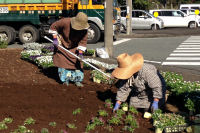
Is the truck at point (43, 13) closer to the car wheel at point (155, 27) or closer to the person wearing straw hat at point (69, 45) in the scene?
the person wearing straw hat at point (69, 45)

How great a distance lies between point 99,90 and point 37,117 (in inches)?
89.7

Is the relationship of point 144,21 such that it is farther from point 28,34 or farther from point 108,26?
point 108,26

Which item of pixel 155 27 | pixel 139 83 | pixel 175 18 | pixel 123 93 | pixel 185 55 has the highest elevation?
pixel 175 18

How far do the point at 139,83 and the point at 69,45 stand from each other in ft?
8.72

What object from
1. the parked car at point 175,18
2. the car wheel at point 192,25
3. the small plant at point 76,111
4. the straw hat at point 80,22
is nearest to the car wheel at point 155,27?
the parked car at point 175,18

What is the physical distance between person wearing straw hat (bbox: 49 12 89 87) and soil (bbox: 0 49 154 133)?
214mm

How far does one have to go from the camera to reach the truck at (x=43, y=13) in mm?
18906

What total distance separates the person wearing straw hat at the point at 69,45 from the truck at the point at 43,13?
10212 mm

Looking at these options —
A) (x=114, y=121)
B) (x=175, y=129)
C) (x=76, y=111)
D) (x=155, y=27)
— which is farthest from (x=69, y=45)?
(x=155, y=27)

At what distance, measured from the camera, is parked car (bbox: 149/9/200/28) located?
33.7 m

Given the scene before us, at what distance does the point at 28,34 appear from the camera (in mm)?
19516

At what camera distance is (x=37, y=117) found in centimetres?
627

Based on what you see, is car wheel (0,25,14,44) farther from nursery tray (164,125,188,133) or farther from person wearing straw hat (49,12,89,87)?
nursery tray (164,125,188,133)

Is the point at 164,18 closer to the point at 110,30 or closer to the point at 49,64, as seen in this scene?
the point at 110,30
